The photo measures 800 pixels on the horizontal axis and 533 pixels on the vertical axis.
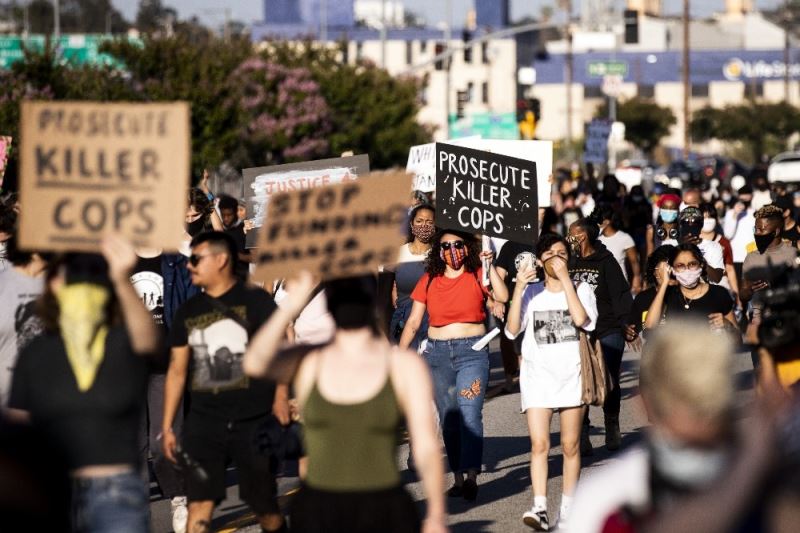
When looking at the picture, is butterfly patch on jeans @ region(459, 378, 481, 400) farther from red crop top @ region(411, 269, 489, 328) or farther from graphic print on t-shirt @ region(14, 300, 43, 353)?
graphic print on t-shirt @ region(14, 300, 43, 353)

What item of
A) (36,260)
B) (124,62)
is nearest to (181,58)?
(124,62)

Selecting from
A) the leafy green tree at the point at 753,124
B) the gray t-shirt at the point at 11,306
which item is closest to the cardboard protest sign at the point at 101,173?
the gray t-shirt at the point at 11,306

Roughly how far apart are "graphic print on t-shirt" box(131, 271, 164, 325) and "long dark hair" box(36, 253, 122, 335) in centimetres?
295

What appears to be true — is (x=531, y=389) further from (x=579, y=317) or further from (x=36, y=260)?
(x=36, y=260)

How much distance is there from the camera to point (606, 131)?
34.8m

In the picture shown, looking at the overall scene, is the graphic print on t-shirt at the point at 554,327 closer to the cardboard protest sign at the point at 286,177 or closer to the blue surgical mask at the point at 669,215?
the cardboard protest sign at the point at 286,177

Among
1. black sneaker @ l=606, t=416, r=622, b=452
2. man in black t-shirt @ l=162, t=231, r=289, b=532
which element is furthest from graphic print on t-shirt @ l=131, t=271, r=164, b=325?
black sneaker @ l=606, t=416, r=622, b=452

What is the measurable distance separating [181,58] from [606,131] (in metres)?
13.6

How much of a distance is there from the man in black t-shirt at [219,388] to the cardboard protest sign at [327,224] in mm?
1335

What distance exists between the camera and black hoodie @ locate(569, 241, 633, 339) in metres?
11.8

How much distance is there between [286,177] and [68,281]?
6.49m

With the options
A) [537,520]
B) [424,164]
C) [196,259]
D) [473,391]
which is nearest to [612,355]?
[473,391]

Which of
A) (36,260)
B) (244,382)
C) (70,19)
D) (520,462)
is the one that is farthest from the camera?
(70,19)

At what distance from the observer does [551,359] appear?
9469 millimetres
